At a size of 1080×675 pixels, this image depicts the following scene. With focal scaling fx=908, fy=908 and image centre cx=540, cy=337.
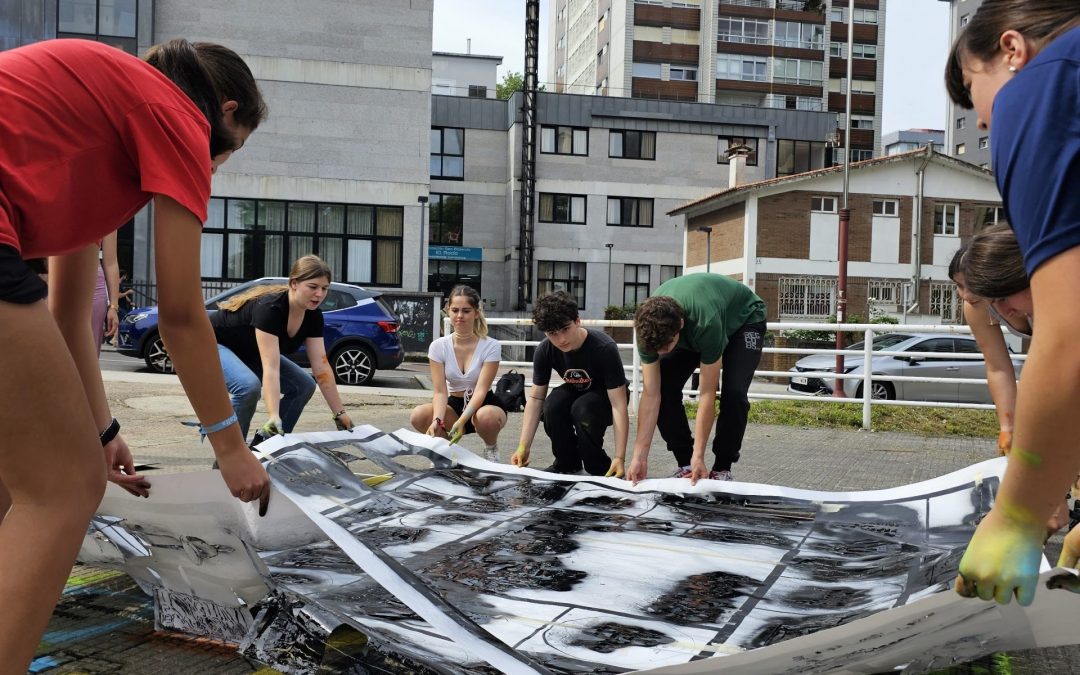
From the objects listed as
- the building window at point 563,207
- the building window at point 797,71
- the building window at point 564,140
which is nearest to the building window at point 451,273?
the building window at point 563,207

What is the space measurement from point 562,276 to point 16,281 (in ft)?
114

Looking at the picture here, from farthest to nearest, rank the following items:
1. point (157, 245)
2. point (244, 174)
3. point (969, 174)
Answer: point (969, 174) < point (244, 174) < point (157, 245)

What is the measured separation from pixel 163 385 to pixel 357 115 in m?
15.1

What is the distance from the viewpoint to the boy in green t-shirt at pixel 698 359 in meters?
4.23

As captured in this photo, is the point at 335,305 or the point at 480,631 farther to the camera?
the point at 335,305

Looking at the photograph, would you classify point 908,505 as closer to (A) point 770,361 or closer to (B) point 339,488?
(B) point 339,488

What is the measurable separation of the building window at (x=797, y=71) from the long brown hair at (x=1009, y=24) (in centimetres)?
5129

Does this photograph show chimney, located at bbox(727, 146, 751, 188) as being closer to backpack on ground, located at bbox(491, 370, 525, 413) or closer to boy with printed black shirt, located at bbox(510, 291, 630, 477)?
backpack on ground, located at bbox(491, 370, 525, 413)

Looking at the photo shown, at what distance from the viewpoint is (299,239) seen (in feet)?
81.7

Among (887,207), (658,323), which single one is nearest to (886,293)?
(887,207)

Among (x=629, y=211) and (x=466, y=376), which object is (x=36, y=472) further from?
(x=629, y=211)

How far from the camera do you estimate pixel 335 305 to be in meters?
13.2

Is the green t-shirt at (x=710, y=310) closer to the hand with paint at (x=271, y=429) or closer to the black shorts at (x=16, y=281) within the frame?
the hand with paint at (x=271, y=429)

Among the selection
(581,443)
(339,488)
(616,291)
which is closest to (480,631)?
(339,488)
